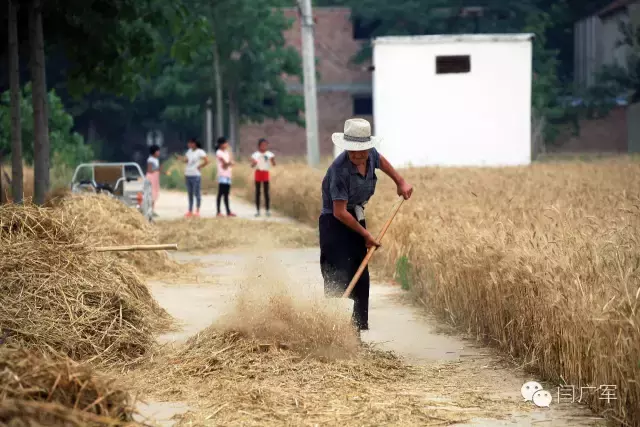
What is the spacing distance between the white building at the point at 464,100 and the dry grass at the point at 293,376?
2680cm

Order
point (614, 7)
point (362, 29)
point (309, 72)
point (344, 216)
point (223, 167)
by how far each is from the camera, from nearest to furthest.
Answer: point (344, 216), point (223, 167), point (309, 72), point (614, 7), point (362, 29)

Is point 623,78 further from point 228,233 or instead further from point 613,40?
point 228,233

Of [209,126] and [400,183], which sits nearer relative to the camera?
[400,183]

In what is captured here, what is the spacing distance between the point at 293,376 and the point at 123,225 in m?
7.25

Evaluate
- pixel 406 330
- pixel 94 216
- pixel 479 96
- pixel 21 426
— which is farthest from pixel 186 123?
pixel 21 426

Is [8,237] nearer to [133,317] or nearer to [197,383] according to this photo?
[133,317]

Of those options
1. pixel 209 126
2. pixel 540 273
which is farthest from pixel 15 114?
pixel 209 126

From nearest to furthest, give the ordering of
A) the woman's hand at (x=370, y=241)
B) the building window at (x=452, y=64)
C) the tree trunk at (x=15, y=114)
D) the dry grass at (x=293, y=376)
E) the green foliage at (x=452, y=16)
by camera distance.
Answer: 1. the dry grass at (x=293, y=376)
2. the woman's hand at (x=370, y=241)
3. the tree trunk at (x=15, y=114)
4. the building window at (x=452, y=64)
5. the green foliage at (x=452, y=16)

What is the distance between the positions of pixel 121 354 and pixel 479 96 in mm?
→ 28332

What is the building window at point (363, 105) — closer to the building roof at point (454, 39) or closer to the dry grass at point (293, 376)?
the building roof at point (454, 39)

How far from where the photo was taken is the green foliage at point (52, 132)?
33.5m

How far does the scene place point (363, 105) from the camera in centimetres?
6297

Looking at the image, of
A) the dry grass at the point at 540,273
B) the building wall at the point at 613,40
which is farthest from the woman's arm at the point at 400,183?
the building wall at the point at 613,40

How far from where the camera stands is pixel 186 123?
61.7 meters
